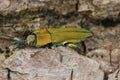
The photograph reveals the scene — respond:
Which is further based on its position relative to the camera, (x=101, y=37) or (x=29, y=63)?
(x=101, y=37)

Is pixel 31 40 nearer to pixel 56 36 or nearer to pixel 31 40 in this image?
pixel 31 40

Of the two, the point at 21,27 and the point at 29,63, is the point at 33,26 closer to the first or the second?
the point at 21,27

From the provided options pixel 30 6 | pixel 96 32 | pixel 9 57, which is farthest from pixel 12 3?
pixel 96 32

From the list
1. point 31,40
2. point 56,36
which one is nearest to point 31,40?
point 31,40

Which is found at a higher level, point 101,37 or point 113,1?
point 113,1

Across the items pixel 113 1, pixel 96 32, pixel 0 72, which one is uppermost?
pixel 113 1

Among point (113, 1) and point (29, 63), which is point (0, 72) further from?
point (113, 1)

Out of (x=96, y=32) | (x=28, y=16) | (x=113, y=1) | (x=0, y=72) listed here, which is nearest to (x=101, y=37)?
(x=96, y=32)
